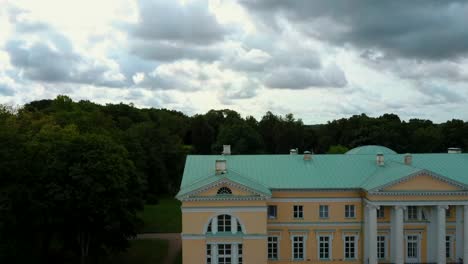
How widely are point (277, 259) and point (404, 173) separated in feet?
41.2

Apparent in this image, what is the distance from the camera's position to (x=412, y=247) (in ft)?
126

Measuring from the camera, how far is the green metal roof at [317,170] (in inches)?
1454

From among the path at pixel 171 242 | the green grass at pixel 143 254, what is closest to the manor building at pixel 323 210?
the path at pixel 171 242

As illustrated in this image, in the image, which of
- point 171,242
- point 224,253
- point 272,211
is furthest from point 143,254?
point 272,211

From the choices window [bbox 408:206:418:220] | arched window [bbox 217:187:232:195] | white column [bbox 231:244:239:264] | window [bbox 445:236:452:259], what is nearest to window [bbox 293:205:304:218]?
white column [bbox 231:244:239:264]

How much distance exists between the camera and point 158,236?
50219 millimetres

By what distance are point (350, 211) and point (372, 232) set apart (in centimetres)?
271

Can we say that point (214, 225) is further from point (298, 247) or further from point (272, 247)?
point (298, 247)

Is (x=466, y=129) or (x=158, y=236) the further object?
(x=466, y=129)

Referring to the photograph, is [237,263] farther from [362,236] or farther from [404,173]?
[404,173]

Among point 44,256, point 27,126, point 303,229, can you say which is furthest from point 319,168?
point 27,126

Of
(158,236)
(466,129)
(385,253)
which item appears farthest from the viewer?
(466,129)

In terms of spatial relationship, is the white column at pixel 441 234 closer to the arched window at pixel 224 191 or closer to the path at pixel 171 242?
the arched window at pixel 224 191

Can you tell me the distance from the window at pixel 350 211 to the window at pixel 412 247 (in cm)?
506
